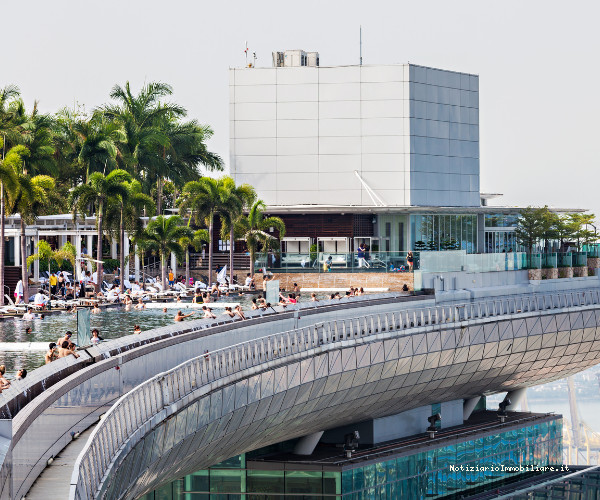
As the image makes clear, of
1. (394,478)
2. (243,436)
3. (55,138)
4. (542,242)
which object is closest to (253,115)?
(55,138)

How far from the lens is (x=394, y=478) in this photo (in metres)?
43.5

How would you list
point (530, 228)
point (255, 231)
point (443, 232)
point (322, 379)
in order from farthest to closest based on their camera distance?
point (530, 228) < point (443, 232) < point (255, 231) < point (322, 379)

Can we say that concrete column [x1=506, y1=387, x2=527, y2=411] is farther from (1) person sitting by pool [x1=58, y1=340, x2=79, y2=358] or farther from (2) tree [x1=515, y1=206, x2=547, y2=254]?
(1) person sitting by pool [x1=58, y1=340, x2=79, y2=358]

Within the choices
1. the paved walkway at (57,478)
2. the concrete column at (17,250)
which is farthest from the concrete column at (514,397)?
the paved walkway at (57,478)

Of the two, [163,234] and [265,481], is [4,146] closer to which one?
[163,234]

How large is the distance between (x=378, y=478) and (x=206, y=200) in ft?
93.2

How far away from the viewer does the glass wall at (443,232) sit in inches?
3438

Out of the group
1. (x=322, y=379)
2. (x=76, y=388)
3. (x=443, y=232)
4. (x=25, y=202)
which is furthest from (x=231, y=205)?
(x=76, y=388)

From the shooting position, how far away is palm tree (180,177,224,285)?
66312mm

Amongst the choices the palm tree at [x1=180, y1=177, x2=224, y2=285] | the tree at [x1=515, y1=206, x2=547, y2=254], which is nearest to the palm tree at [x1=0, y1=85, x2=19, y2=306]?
the palm tree at [x1=180, y1=177, x2=224, y2=285]

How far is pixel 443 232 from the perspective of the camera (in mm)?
89500

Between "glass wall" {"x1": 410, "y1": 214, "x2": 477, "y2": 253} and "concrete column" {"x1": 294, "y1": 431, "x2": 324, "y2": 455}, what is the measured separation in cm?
4546

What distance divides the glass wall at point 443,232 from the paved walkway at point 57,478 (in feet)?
230

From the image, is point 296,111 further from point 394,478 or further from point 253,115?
point 394,478
